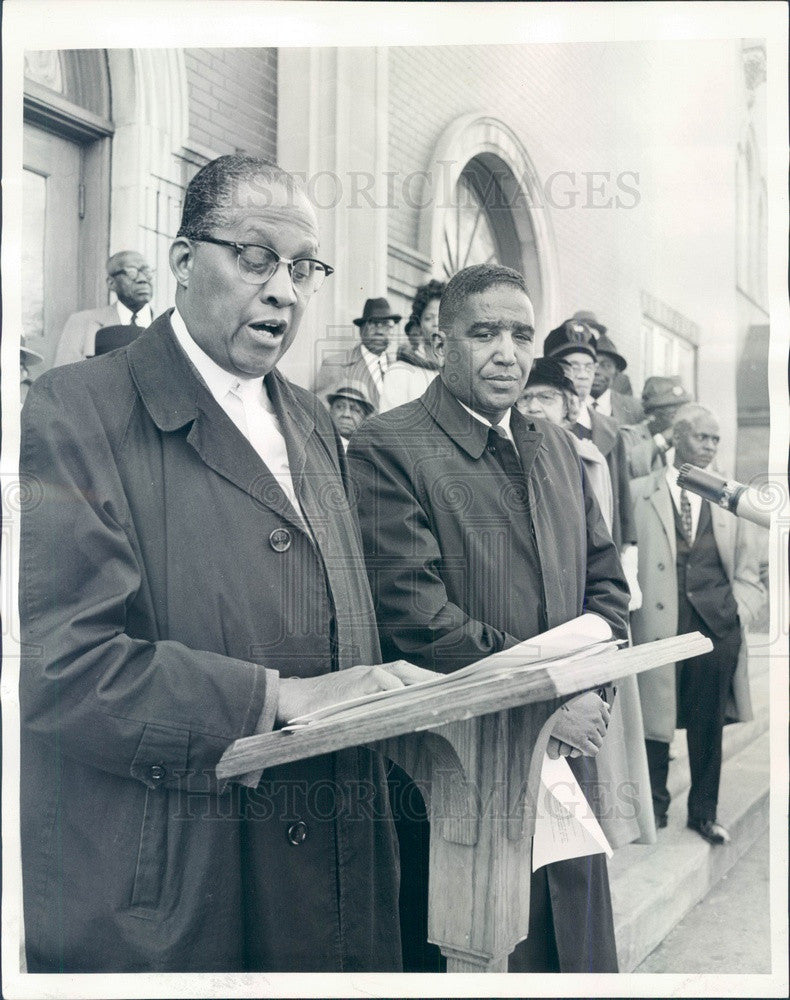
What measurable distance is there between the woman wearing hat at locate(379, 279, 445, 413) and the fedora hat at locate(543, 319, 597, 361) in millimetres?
351

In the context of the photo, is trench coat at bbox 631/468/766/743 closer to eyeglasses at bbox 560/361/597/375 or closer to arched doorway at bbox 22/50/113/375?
eyeglasses at bbox 560/361/597/375

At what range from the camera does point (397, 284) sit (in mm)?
3004

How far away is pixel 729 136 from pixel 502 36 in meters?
0.75

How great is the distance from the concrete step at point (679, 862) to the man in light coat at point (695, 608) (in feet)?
0.19

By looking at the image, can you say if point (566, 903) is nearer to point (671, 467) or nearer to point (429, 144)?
point (671, 467)

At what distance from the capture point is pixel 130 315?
2807 millimetres

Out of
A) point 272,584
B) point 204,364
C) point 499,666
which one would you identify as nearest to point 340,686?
point 272,584

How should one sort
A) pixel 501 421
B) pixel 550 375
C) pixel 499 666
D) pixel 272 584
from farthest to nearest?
pixel 550 375, pixel 501 421, pixel 272 584, pixel 499 666

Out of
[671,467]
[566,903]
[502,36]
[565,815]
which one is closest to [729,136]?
[502,36]

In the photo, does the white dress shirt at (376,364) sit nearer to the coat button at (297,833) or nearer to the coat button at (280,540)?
the coat button at (280,540)

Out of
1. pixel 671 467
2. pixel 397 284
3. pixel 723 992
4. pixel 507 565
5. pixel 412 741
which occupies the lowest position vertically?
pixel 723 992

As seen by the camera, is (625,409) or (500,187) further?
(625,409)

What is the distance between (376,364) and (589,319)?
2.25 ft

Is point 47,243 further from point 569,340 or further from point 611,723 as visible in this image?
point 611,723
